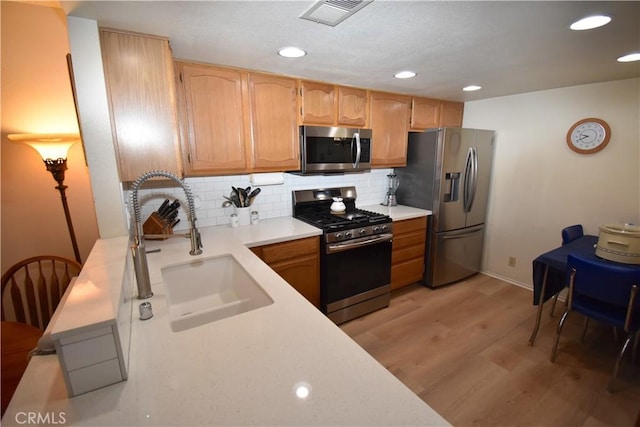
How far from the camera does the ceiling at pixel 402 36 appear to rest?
123cm

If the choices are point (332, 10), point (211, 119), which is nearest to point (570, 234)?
point (332, 10)

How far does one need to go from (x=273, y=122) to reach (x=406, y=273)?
2.02 meters

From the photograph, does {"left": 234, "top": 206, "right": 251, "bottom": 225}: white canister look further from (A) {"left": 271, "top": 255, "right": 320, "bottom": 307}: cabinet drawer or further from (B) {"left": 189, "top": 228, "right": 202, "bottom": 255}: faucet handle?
(B) {"left": 189, "top": 228, "right": 202, "bottom": 255}: faucet handle

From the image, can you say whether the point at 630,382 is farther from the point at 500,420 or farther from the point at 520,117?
the point at 520,117

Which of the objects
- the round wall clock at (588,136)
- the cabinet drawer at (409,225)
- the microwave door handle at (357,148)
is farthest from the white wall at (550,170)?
the microwave door handle at (357,148)

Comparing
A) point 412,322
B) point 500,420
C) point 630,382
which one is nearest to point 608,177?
point 630,382

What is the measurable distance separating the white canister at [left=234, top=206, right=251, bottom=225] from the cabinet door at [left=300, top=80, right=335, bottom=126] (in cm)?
91

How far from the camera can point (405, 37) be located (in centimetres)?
152

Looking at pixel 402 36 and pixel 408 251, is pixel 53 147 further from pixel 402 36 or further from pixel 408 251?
pixel 408 251

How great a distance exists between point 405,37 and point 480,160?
81.7 inches

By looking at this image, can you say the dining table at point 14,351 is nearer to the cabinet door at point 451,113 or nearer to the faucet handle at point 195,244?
the faucet handle at point 195,244

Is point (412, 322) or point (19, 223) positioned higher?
point (19, 223)

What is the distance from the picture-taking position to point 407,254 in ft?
9.81

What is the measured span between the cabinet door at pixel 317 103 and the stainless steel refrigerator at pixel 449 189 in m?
1.10
